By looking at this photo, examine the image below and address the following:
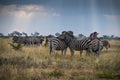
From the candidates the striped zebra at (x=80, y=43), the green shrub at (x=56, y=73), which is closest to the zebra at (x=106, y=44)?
the striped zebra at (x=80, y=43)

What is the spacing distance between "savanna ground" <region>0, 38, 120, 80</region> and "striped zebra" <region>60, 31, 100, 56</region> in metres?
0.21

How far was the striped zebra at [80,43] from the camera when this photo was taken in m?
7.95

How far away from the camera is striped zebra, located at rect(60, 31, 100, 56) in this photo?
7.95m

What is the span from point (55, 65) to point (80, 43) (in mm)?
1649

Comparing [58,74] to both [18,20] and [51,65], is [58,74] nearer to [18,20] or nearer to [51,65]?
[51,65]

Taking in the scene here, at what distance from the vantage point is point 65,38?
8.38 meters

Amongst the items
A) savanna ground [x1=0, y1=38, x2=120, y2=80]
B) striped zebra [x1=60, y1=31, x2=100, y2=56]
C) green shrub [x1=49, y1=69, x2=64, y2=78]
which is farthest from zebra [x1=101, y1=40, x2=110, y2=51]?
green shrub [x1=49, y1=69, x2=64, y2=78]

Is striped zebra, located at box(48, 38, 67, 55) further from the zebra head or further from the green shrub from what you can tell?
the green shrub

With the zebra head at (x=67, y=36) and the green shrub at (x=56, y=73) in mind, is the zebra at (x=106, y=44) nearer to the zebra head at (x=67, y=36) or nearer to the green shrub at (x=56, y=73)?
the zebra head at (x=67, y=36)

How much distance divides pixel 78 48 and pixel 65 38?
0.47m

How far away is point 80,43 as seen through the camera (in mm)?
8328

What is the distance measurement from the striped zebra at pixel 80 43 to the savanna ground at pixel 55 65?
0.21 metres

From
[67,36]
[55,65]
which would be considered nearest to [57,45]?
[67,36]

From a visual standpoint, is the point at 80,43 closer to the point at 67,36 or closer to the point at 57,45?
the point at 67,36
